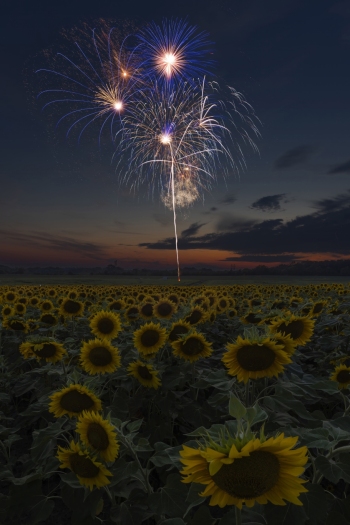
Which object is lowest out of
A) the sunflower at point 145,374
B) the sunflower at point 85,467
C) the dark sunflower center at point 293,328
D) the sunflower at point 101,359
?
the sunflower at point 85,467

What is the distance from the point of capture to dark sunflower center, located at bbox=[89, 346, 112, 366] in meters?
4.46

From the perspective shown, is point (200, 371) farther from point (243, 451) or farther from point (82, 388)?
point (243, 451)

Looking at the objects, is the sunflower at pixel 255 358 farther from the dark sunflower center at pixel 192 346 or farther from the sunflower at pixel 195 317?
the sunflower at pixel 195 317

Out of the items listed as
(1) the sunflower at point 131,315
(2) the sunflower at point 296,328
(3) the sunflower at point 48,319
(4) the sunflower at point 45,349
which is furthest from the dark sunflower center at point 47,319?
(2) the sunflower at point 296,328

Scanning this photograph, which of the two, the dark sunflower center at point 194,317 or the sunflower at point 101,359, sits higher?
the dark sunflower center at point 194,317

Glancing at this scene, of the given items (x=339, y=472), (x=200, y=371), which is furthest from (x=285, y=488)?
(x=200, y=371)

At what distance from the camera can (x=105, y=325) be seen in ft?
20.8

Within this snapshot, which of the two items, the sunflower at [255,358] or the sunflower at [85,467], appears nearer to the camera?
the sunflower at [85,467]

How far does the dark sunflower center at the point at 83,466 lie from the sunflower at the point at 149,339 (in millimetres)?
2456

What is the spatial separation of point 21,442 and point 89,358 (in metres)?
1.80

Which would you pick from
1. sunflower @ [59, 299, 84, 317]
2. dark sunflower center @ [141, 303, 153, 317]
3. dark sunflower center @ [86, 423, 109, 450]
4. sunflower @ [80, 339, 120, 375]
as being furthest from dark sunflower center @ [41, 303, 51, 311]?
dark sunflower center @ [86, 423, 109, 450]

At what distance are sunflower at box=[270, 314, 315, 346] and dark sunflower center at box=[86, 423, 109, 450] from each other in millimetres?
2544

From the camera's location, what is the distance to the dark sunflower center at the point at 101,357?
14.6ft

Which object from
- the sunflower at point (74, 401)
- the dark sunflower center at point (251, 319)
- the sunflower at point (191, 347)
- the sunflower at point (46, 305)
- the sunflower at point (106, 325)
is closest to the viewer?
the sunflower at point (74, 401)
